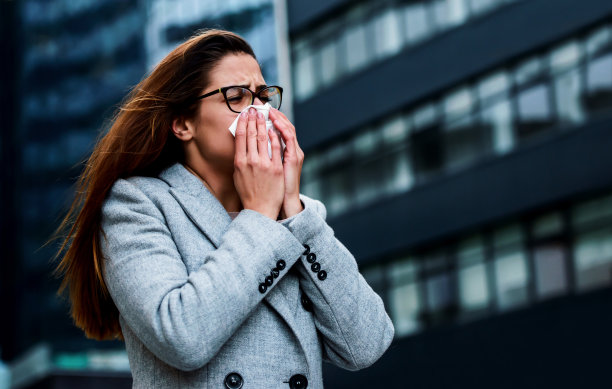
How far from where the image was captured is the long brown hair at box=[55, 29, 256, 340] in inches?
99.4

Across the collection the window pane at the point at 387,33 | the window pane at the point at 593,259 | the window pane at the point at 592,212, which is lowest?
the window pane at the point at 593,259

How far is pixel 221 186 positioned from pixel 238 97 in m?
0.25

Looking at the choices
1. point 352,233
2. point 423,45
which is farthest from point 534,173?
point 352,233

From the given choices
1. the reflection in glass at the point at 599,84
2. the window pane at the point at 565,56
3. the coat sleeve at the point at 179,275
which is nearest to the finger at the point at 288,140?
the coat sleeve at the point at 179,275

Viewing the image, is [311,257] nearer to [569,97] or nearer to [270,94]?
[270,94]

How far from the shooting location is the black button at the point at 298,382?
236 cm

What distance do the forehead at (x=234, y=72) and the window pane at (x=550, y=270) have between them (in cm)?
1735

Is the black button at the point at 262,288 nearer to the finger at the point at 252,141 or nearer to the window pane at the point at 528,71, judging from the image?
the finger at the point at 252,141

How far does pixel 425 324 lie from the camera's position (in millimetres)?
22391

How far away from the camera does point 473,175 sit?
21.0 metres

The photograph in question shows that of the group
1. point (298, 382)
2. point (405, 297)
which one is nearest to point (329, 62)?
point (405, 297)

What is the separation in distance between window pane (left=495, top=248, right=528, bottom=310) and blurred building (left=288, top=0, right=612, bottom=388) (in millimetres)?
39

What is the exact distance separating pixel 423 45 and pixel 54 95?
23.5 metres

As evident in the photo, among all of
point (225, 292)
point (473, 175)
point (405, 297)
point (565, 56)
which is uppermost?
point (565, 56)
